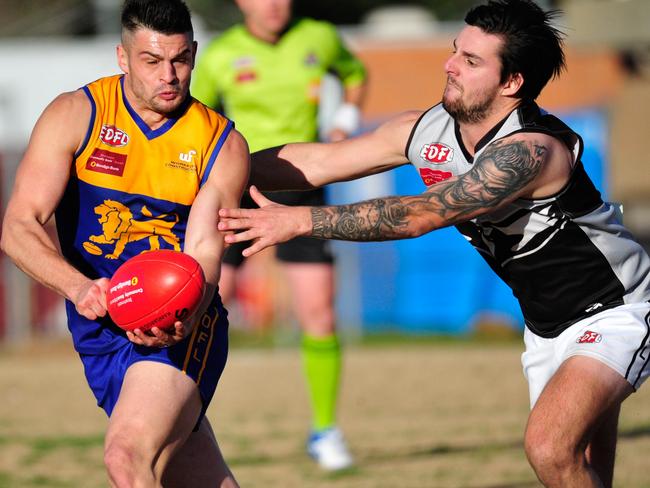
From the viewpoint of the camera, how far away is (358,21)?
3206cm

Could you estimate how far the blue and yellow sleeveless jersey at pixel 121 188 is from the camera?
14.6 ft

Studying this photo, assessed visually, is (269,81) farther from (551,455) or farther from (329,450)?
(551,455)

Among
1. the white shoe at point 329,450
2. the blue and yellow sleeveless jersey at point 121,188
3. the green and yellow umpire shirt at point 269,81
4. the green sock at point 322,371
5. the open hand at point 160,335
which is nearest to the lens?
the open hand at point 160,335

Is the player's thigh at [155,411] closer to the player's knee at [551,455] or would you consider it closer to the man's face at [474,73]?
the player's knee at [551,455]

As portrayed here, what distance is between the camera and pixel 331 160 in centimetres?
511

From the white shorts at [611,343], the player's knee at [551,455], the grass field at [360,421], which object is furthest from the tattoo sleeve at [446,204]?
the grass field at [360,421]

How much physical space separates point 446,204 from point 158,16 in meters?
1.38

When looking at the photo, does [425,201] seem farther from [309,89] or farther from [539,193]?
[309,89]

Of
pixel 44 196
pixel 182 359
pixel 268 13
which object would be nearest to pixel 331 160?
pixel 182 359

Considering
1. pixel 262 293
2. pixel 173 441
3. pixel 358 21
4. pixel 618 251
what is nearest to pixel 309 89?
pixel 618 251

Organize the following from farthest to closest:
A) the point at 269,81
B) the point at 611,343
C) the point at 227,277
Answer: the point at 269,81, the point at 227,277, the point at 611,343

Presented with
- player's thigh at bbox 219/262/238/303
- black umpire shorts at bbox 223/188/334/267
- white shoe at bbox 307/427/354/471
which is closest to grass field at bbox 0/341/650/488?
white shoe at bbox 307/427/354/471

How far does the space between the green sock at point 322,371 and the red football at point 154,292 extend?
11.3 feet

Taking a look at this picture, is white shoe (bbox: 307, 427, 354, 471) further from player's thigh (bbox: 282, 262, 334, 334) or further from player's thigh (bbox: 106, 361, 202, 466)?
player's thigh (bbox: 106, 361, 202, 466)
